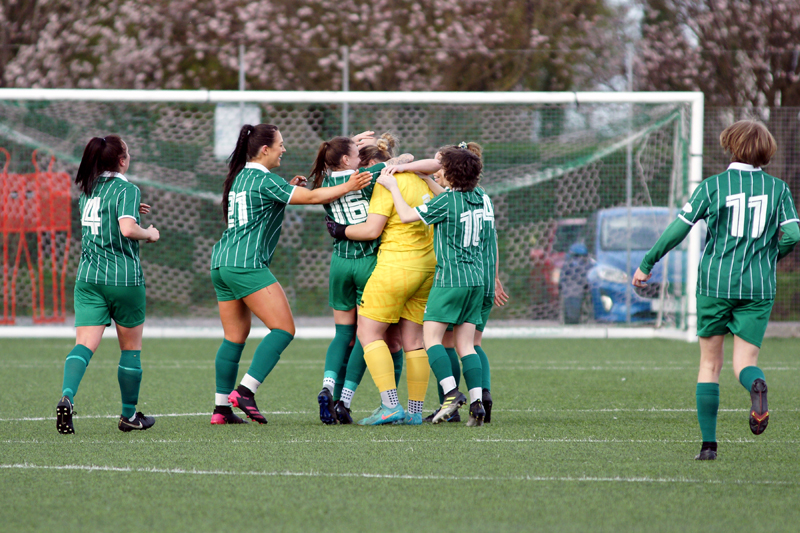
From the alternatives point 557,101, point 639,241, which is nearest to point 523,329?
point 639,241

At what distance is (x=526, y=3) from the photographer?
2028 cm

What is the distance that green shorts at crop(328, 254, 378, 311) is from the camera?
19.3ft

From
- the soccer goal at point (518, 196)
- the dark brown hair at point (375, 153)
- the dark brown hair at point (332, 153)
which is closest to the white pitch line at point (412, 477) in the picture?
the dark brown hair at point (332, 153)

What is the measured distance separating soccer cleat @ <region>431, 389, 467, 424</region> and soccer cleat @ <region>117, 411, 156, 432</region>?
1.76 m

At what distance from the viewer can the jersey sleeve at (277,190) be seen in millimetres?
5715

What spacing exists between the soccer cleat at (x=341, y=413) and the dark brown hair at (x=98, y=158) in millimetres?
1982

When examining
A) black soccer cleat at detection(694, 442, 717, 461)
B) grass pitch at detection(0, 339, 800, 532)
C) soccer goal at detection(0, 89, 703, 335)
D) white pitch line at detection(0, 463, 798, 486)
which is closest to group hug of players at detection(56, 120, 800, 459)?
grass pitch at detection(0, 339, 800, 532)

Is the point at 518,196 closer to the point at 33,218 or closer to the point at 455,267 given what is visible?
the point at 33,218

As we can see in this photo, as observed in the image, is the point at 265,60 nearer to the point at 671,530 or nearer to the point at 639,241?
the point at 639,241

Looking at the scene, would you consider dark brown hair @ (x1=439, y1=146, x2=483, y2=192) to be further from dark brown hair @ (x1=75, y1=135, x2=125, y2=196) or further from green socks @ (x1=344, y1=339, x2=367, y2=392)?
dark brown hair @ (x1=75, y1=135, x2=125, y2=196)

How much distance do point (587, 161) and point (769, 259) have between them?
8.34m

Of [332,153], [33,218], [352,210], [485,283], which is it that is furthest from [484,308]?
[33,218]

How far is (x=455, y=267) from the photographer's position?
5656mm

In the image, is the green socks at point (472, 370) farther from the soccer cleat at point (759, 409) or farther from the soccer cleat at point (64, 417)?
the soccer cleat at point (64, 417)
